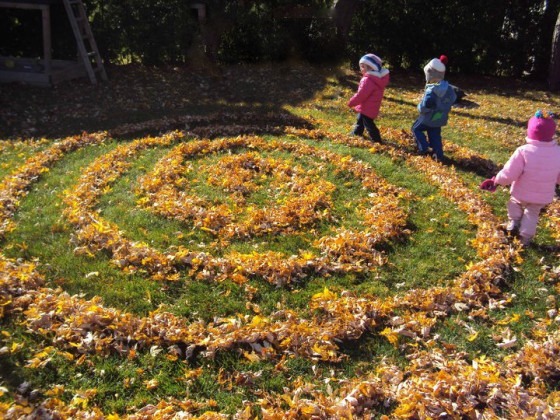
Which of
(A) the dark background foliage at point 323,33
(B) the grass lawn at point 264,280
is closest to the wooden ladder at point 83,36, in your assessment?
(A) the dark background foliage at point 323,33

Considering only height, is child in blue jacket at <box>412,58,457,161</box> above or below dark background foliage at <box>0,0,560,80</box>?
below

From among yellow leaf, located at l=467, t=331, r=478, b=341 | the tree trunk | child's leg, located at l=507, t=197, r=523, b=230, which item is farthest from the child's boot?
the tree trunk

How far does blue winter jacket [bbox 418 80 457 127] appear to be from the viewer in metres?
8.12

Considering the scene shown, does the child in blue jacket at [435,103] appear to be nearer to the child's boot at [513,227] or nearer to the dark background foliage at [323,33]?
the child's boot at [513,227]

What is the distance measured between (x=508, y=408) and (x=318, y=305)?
70.9 inches

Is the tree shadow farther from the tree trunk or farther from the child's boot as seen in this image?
the tree trunk

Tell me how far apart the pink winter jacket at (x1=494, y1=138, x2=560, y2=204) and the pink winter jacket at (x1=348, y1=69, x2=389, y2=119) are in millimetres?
3499

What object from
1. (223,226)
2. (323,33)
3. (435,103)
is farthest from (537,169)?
(323,33)

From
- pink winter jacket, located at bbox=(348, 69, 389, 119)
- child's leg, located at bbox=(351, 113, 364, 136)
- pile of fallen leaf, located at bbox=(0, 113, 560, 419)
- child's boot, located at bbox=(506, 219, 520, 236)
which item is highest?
pink winter jacket, located at bbox=(348, 69, 389, 119)

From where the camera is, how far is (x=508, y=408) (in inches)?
150

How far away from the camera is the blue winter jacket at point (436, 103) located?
320 inches

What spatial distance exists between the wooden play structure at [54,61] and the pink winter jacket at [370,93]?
21.2 feet

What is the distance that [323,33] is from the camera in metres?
14.9

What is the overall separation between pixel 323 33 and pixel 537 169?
34.0 feet
